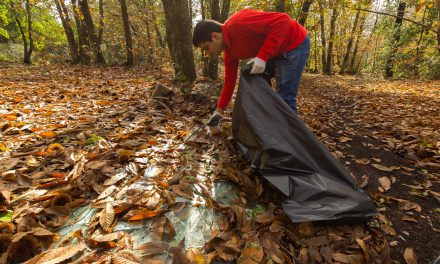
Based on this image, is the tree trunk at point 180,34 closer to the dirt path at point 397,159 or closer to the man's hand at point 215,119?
the man's hand at point 215,119

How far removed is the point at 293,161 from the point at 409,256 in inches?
36.6

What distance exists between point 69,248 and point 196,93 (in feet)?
10.7

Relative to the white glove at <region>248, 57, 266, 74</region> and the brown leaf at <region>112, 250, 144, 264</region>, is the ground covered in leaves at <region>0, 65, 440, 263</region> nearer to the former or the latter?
the brown leaf at <region>112, 250, 144, 264</region>

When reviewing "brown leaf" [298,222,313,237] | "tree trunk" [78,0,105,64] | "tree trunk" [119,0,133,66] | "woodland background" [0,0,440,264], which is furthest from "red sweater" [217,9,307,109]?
"tree trunk" [78,0,105,64]

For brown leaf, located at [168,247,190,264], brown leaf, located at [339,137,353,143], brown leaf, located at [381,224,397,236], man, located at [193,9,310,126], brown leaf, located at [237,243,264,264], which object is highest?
man, located at [193,9,310,126]

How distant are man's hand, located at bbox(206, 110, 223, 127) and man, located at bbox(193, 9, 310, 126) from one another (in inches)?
23.8

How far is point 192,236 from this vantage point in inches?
62.2

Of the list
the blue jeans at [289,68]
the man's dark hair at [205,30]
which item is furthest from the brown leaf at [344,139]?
the man's dark hair at [205,30]

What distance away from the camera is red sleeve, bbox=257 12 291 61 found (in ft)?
7.46

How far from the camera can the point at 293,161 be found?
1.93m

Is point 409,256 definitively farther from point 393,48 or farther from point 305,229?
point 393,48

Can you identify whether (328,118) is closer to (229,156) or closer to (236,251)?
(229,156)

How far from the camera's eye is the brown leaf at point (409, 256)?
1.57 meters

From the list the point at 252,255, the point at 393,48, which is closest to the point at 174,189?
the point at 252,255
